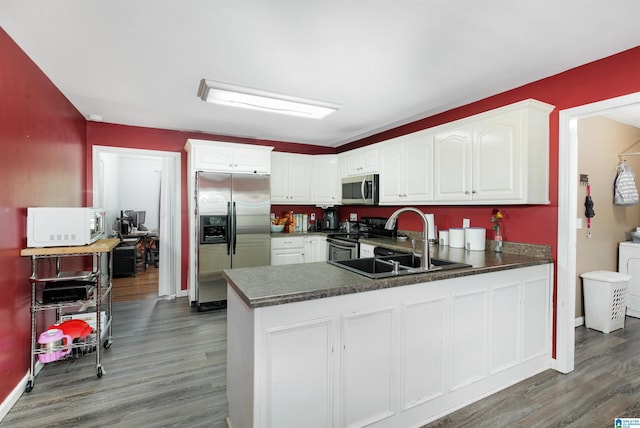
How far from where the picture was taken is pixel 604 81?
7.64ft

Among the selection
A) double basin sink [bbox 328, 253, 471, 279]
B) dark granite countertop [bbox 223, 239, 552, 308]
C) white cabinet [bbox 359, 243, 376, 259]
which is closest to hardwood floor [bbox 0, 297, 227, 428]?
dark granite countertop [bbox 223, 239, 552, 308]

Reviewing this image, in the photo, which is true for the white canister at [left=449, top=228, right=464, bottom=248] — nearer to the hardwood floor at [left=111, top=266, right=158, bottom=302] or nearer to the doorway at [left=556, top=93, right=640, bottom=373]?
the doorway at [left=556, top=93, right=640, bottom=373]

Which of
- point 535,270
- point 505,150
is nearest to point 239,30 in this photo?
point 505,150

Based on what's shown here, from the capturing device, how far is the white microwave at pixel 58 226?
91.9 inches

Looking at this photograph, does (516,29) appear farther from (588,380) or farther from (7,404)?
(7,404)

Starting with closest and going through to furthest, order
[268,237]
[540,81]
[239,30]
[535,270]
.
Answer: [239,30] → [535,270] → [540,81] → [268,237]

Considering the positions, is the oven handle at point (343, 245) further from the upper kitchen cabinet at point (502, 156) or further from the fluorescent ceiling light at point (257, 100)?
the fluorescent ceiling light at point (257, 100)

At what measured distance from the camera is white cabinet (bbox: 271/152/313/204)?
16.5 feet

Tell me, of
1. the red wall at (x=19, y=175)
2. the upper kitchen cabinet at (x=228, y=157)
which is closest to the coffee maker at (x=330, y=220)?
the upper kitchen cabinet at (x=228, y=157)

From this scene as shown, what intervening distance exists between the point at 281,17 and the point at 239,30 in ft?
1.06

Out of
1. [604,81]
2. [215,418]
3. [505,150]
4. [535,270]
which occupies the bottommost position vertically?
[215,418]

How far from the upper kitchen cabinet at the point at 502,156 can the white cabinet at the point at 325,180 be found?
2346 millimetres

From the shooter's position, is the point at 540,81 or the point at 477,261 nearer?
the point at 477,261

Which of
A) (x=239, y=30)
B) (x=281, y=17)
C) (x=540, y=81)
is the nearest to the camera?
(x=281, y=17)
